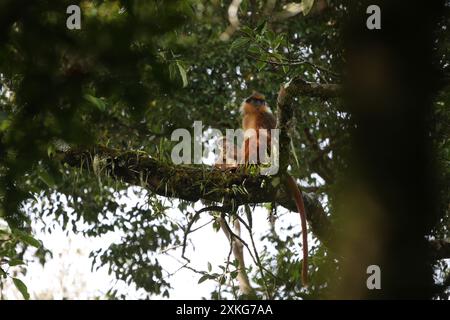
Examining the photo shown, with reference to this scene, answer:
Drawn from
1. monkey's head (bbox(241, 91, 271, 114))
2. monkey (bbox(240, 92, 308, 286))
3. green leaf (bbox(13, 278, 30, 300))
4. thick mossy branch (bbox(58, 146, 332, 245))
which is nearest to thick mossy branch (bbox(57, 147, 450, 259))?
thick mossy branch (bbox(58, 146, 332, 245))

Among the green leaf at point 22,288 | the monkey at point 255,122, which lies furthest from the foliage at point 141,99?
the monkey at point 255,122

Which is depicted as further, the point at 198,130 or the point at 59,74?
the point at 198,130

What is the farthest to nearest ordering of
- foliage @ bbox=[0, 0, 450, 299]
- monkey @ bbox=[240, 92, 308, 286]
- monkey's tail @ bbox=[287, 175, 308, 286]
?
monkey @ bbox=[240, 92, 308, 286] → monkey's tail @ bbox=[287, 175, 308, 286] → foliage @ bbox=[0, 0, 450, 299]

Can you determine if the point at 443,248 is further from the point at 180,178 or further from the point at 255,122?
the point at 255,122

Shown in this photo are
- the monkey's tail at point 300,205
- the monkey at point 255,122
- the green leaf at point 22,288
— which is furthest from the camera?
the monkey at point 255,122

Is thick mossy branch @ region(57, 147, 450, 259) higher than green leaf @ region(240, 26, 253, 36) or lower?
lower

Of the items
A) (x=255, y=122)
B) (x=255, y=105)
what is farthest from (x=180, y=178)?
(x=255, y=105)

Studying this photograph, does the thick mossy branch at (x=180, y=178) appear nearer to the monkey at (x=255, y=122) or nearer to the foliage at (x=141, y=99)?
the foliage at (x=141, y=99)

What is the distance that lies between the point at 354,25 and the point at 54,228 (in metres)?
5.60

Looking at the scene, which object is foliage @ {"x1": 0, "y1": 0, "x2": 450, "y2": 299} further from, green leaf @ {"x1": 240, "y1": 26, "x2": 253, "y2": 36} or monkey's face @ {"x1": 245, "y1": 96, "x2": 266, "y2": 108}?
monkey's face @ {"x1": 245, "y1": 96, "x2": 266, "y2": 108}

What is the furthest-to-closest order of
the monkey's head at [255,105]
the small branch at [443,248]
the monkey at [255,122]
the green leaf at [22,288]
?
1. the monkey's head at [255,105]
2. the monkey at [255,122]
3. the small branch at [443,248]
4. the green leaf at [22,288]

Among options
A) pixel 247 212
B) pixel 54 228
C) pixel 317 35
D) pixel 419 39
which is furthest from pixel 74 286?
pixel 419 39
